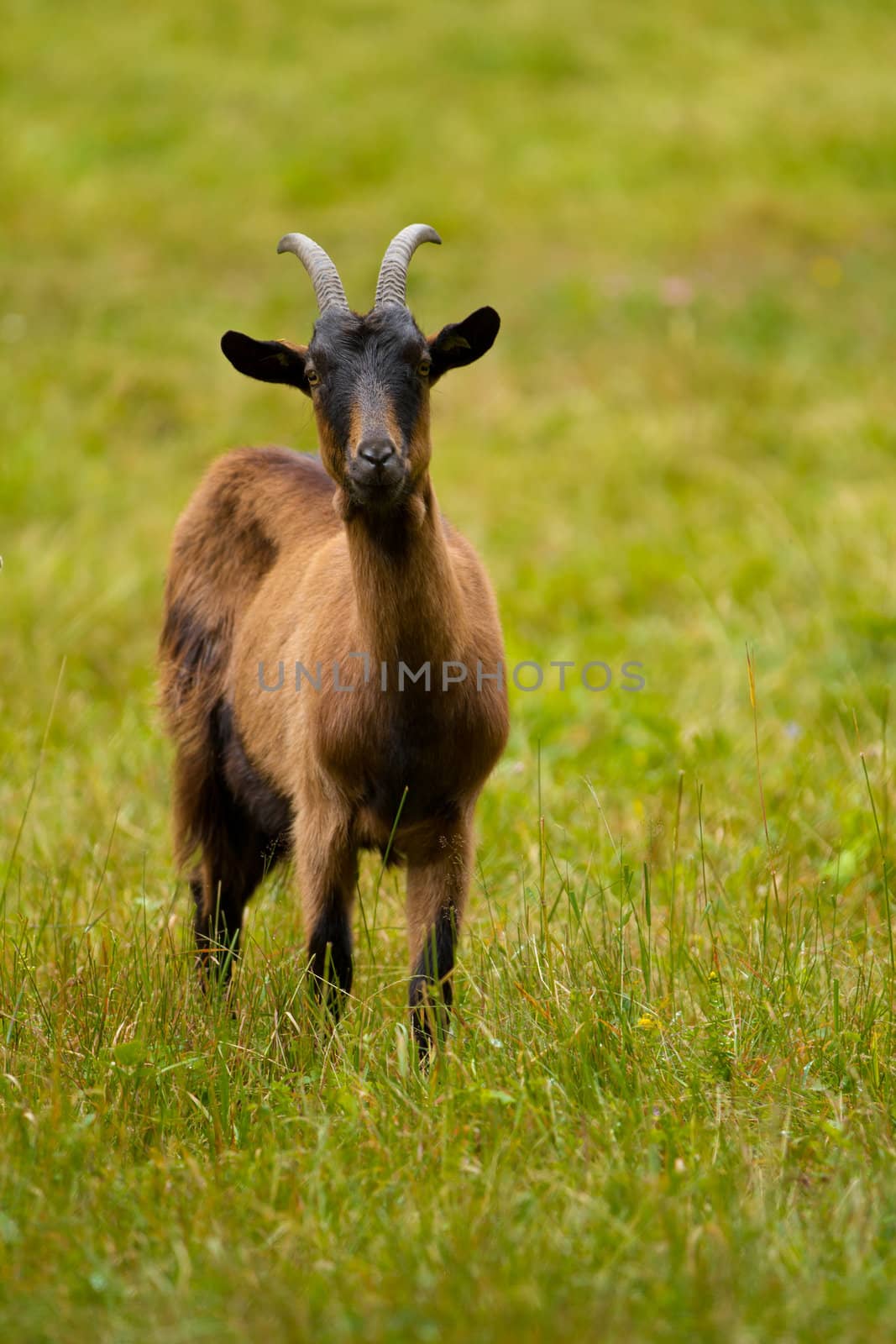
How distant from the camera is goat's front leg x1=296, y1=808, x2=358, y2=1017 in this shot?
3.87m

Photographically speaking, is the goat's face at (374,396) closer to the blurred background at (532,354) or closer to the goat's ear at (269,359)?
the goat's ear at (269,359)

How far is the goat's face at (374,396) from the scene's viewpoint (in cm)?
344

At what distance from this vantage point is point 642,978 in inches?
151

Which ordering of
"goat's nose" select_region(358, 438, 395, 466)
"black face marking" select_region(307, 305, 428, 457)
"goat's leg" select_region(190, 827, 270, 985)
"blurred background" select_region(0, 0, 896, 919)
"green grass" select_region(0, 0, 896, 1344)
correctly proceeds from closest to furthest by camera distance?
"green grass" select_region(0, 0, 896, 1344) < "goat's nose" select_region(358, 438, 395, 466) < "black face marking" select_region(307, 305, 428, 457) < "goat's leg" select_region(190, 827, 270, 985) < "blurred background" select_region(0, 0, 896, 919)

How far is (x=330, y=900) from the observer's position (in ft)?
12.8

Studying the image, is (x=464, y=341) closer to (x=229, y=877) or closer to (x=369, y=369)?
(x=369, y=369)

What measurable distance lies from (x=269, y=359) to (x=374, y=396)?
492 mm

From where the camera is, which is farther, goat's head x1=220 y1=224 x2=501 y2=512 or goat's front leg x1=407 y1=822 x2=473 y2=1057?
goat's front leg x1=407 y1=822 x2=473 y2=1057

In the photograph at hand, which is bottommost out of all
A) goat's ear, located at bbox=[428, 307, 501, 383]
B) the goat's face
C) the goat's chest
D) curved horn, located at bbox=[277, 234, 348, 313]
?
the goat's chest

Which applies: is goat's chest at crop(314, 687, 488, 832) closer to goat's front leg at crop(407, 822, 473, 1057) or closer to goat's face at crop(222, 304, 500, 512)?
goat's front leg at crop(407, 822, 473, 1057)

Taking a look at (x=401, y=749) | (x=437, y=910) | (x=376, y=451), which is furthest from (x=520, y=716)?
(x=376, y=451)

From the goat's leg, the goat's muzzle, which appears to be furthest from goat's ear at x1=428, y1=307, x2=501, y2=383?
the goat's leg

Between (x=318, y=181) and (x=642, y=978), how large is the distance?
42.0 ft

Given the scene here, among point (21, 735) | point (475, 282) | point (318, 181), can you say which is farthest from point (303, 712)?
point (318, 181)
